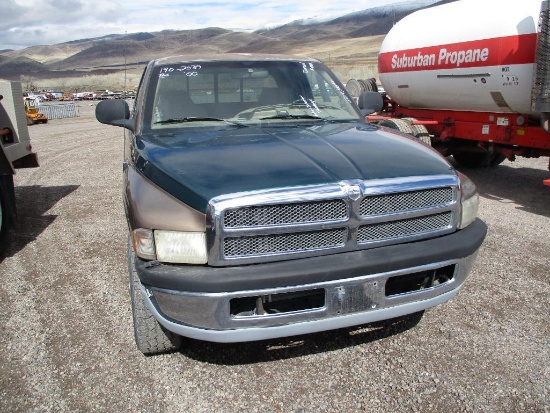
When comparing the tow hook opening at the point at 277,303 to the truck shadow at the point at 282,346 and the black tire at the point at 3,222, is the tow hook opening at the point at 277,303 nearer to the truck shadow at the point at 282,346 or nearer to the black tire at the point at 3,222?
the truck shadow at the point at 282,346

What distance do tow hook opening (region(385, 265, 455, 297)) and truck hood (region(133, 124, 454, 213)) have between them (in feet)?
1.94

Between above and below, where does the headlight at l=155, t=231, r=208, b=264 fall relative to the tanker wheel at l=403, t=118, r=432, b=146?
above

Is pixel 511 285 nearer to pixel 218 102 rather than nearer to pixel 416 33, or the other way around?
pixel 218 102

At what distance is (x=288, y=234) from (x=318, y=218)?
0.18 m

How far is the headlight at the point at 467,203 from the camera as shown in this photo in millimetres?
3041

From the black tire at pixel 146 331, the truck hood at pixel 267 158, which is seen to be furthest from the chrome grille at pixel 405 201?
the black tire at pixel 146 331

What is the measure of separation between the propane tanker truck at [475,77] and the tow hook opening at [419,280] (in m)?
3.85

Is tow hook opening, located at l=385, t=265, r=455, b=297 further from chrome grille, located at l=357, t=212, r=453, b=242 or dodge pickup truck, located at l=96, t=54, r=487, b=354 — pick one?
chrome grille, located at l=357, t=212, r=453, b=242

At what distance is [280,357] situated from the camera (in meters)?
3.23

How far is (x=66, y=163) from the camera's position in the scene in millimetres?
11352

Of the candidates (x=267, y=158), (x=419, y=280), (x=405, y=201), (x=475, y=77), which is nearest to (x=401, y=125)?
(x=475, y=77)

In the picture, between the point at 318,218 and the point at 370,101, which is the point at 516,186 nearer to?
the point at 370,101

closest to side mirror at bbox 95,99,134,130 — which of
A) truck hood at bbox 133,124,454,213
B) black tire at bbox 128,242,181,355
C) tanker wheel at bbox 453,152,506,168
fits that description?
truck hood at bbox 133,124,454,213

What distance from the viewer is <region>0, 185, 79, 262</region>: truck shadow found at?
5.64m
